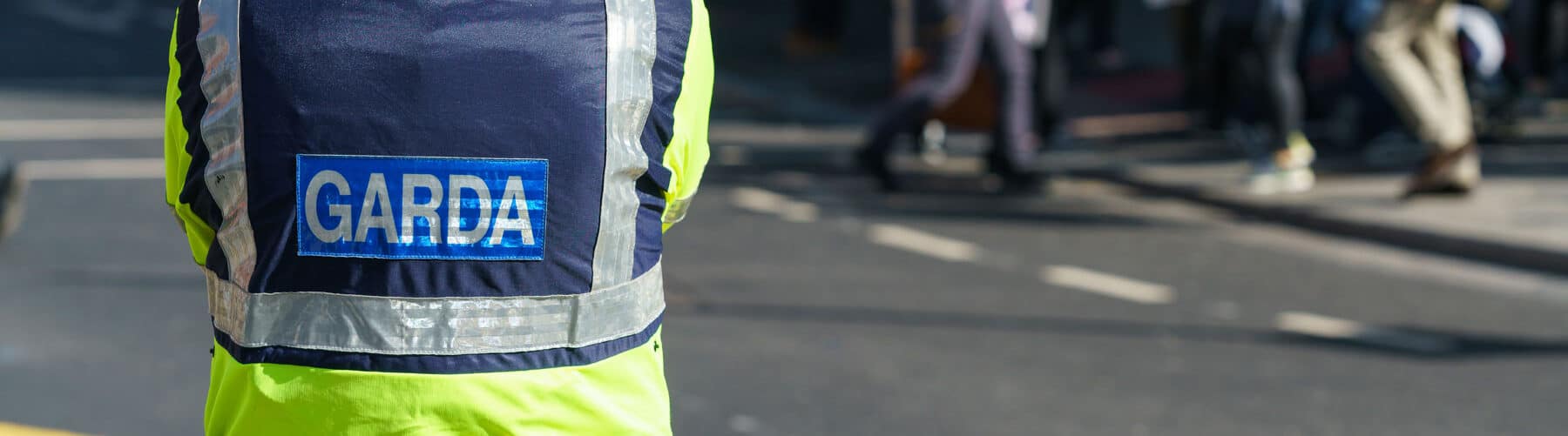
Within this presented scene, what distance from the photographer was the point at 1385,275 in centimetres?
805

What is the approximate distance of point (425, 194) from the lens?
2.25m

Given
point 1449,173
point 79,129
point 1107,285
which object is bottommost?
point 79,129

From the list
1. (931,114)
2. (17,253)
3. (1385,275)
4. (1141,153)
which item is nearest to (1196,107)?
(1141,153)

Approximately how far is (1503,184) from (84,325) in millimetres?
6941

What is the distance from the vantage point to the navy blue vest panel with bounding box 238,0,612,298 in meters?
2.19

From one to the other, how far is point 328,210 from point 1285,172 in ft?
28.2

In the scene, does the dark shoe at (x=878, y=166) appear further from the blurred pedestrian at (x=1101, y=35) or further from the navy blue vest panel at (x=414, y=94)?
the navy blue vest panel at (x=414, y=94)

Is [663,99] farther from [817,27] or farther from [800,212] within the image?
[817,27]

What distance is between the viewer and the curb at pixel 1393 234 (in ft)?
26.9

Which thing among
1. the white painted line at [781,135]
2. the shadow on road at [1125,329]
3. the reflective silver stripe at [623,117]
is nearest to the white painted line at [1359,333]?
the shadow on road at [1125,329]

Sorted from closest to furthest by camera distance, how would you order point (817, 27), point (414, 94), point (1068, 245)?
point (414, 94)
point (1068, 245)
point (817, 27)

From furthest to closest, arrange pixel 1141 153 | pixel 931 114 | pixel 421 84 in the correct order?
pixel 1141 153 → pixel 931 114 → pixel 421 84

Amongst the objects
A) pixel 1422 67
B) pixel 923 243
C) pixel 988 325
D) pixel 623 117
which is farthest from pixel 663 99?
pixel 1422 67

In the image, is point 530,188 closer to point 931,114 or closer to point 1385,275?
point 1385,275
